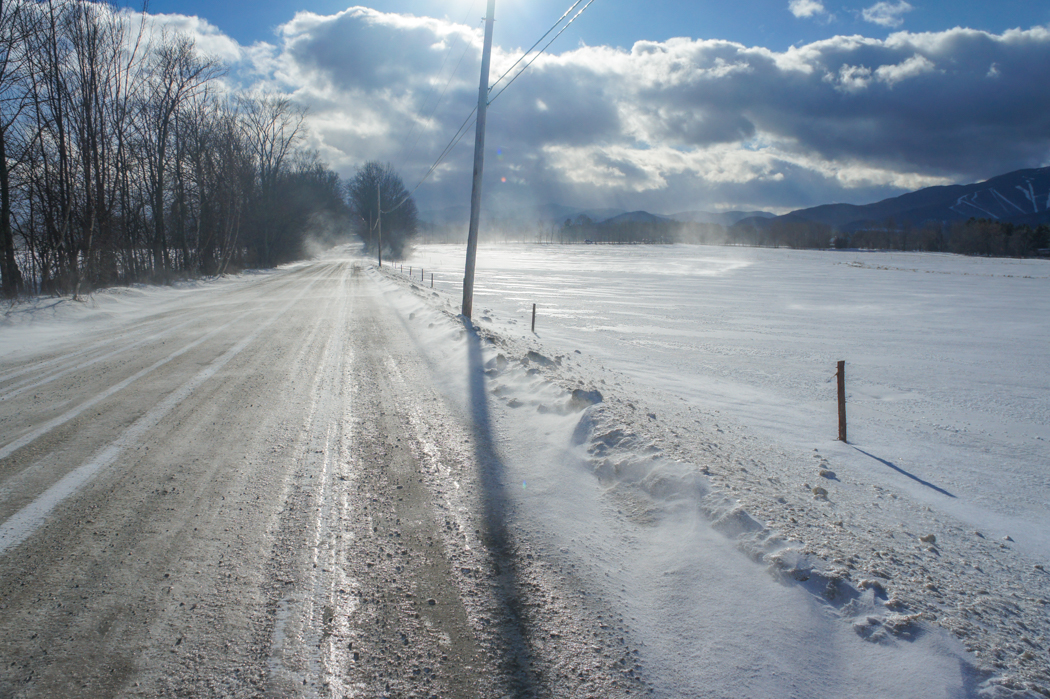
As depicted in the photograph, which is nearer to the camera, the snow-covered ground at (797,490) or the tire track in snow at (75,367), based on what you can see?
the snow-covered ground at (797,490)

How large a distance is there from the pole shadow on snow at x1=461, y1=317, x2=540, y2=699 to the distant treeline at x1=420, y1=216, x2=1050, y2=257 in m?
122

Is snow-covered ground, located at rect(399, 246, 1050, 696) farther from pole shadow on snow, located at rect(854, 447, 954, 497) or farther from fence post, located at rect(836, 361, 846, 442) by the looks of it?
fence post, located at rect(836, 361, 846, 442)

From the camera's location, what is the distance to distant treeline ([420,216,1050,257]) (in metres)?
90.3

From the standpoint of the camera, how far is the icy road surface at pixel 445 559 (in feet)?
7.00

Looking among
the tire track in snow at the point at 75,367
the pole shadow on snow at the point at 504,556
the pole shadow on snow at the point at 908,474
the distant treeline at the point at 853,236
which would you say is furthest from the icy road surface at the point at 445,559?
the distant treeline at the point at 853,236

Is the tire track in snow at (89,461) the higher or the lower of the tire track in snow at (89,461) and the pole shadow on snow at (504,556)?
the higher

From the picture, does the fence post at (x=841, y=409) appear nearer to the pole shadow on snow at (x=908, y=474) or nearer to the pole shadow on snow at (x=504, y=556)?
the pole shadow on snow at (x=908, y=474)

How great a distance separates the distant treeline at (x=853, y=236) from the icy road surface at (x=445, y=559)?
Result: 121730 millimetres

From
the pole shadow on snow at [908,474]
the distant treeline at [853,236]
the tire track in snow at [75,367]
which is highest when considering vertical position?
the distant treeline at [853,236]

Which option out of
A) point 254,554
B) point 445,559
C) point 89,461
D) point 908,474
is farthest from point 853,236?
point 89,461

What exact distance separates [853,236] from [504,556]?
15232cm

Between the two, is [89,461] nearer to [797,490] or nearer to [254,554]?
[254,554]

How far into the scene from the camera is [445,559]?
2.90m

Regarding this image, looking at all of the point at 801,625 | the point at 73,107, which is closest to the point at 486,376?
the point at 801,625
